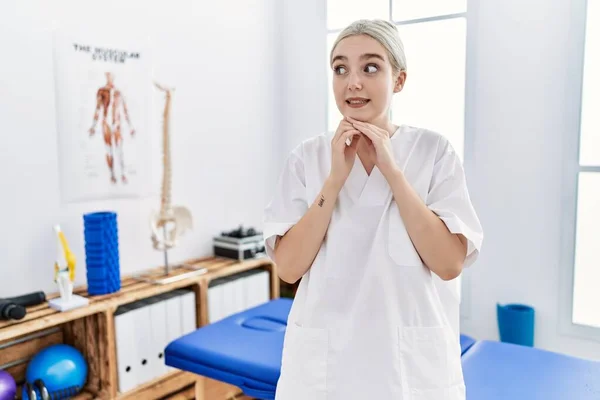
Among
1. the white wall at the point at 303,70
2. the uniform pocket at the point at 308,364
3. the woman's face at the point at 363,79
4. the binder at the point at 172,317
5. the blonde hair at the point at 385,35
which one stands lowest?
the binder at the point at 172,317

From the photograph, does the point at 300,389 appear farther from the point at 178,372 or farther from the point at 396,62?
the point at 178,372

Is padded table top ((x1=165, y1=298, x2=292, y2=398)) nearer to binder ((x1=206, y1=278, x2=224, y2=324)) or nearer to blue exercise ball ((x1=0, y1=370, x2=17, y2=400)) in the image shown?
binder ((x1=206, y1=278, x2=224, y2=324))

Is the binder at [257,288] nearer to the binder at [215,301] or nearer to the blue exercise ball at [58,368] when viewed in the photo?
the binder at [215,301]

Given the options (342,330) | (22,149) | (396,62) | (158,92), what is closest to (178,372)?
(22,149)

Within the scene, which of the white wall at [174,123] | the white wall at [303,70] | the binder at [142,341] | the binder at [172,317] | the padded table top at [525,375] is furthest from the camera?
the white wall at [303,70]

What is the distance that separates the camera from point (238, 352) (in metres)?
1.92

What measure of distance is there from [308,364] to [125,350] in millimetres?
1340

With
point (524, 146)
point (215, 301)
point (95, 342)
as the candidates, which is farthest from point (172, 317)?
point (524, 146)

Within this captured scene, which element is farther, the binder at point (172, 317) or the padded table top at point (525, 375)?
the binder at point (172, 317)

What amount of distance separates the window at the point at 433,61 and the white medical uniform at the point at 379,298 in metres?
1.75

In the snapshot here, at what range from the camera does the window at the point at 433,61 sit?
2830 millimetres

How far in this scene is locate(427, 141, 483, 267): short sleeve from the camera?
107 centimetres

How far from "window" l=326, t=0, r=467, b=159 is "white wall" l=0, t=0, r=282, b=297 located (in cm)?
83

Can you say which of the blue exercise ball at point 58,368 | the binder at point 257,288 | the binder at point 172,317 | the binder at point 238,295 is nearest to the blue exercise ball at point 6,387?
the blue exercise ball at point 58,368
